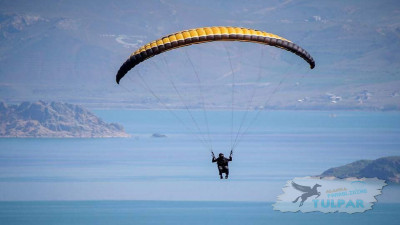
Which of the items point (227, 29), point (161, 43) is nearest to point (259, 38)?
point (227, 29)

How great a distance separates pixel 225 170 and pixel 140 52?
Result: 6.64m

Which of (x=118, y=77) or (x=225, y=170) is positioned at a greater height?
(x=118, y=77)

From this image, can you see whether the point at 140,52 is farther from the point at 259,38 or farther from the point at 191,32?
the point at 259,38

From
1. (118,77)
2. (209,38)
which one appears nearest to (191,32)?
(209,38)

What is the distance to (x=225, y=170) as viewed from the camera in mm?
44688

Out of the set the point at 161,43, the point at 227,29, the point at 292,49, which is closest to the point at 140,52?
the point at 161,43

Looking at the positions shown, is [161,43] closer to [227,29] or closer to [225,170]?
[227,29]

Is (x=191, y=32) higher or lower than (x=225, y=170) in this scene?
higher

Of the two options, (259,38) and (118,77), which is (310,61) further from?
(118,77)

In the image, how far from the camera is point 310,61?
45.8 m

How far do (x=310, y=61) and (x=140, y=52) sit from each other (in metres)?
8.20

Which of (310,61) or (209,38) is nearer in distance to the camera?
(209,38)

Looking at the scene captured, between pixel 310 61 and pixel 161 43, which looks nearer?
pixel 161 43

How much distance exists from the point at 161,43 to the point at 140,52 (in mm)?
1029
